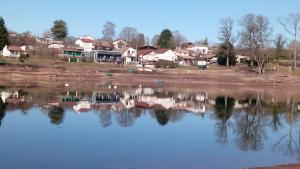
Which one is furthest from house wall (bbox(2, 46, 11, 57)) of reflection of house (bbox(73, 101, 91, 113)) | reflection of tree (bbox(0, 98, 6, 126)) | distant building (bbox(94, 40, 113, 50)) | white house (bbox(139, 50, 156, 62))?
reflection of tree (bbox(0, 98, 6, 126))

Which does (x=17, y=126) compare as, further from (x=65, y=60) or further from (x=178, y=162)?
(x=65, y=60)

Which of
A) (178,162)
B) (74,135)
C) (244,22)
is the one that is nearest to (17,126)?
(74,135)

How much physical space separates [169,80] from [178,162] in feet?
217

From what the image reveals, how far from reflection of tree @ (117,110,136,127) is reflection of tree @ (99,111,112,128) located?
81 cm

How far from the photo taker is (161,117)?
36.8 m

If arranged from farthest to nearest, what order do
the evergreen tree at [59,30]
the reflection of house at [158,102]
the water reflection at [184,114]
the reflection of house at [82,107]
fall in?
the evergreen tree at [59,30] < the reflection of house at [158,102] < the reflection of house at [82,107] < the water reflection at [184,114]

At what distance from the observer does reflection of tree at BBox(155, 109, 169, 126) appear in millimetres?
33500

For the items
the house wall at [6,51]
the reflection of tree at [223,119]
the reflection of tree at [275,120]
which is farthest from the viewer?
the house wall at [6,51]

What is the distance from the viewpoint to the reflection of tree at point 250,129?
25053 millimetres

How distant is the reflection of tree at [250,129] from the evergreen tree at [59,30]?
110 m

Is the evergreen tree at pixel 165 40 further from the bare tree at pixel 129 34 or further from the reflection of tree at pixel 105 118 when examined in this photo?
the reflection of tree at pixel 105 118

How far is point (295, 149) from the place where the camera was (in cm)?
2388

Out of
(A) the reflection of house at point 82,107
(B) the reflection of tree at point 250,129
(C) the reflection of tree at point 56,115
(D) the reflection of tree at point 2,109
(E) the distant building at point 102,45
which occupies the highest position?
(E) the distant building at point 102,45

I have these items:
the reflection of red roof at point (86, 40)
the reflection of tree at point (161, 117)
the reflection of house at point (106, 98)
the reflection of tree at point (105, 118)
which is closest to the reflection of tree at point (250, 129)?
the reflection of tree at point (161, 117)
